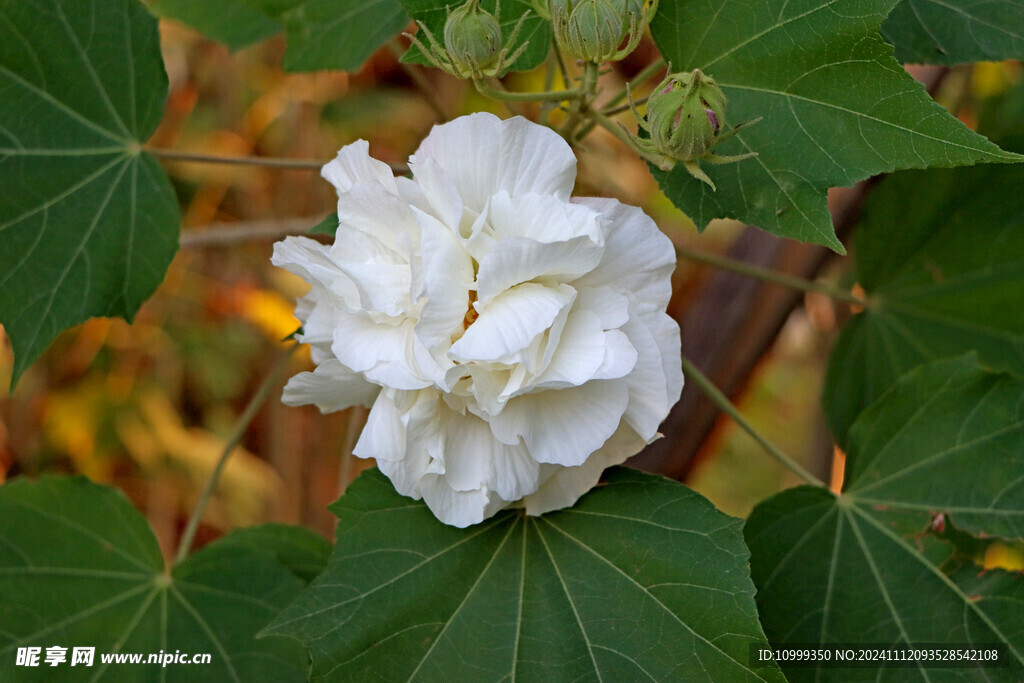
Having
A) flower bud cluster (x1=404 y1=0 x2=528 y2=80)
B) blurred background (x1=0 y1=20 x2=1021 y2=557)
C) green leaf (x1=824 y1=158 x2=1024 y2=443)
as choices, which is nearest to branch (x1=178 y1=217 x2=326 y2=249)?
blurred background (x1=0 y1=20 x2=1021 y2=557)

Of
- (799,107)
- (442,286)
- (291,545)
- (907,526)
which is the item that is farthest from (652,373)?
(291,545)

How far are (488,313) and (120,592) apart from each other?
0.59 m

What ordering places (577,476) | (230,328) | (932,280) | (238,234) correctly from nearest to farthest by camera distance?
1. (577,476)
2. (932,280)
3. (238,234)
4. (230,328)

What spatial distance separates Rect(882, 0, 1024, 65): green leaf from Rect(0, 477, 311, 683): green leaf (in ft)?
2.78

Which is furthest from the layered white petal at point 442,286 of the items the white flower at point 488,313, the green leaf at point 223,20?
the green leaf at point 223,20

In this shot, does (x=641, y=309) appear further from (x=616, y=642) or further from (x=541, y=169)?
(x=616, y=642)

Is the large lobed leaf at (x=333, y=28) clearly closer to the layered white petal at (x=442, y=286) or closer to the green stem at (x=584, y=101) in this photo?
the green stem at (x=584, y=101)

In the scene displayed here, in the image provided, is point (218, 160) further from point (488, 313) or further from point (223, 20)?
point (488, 313)

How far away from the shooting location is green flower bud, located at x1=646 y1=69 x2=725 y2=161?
58 centimetres

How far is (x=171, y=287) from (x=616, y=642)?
1.68 m

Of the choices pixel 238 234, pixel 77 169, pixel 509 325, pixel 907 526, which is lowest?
pixel 907 526

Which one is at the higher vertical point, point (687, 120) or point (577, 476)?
point (687, 120)

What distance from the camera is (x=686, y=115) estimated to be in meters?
0.58

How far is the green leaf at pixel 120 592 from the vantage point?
817mm
